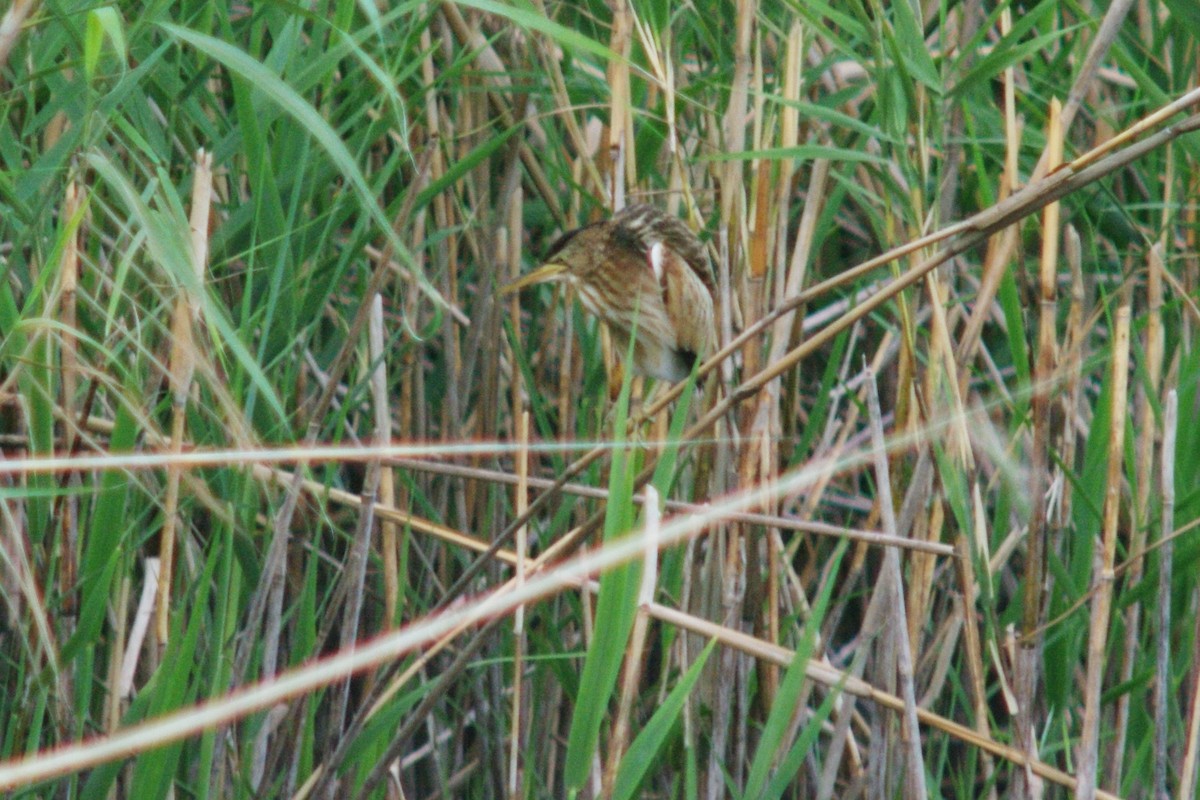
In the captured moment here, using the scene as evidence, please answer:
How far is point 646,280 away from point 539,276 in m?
0.15

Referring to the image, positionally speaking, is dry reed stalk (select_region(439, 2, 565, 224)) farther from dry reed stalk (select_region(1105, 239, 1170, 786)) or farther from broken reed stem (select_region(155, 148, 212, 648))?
dry reed stalk (select_region(1105, 239, 1170, 786))

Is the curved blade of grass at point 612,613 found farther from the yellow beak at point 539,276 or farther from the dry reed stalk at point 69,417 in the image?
the yellow beak at point 539,276

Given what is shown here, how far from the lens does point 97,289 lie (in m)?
1.57

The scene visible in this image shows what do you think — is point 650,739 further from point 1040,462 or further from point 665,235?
point 665,235

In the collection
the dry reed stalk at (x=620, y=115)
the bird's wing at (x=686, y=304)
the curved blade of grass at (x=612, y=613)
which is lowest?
the curved blade of grass at (x=612, y=613)

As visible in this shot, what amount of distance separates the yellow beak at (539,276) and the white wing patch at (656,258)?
12 centimetres

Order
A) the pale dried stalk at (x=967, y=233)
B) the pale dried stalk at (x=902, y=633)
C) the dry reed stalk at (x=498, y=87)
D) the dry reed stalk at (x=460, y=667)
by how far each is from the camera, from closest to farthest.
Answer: the pale dried stalk at (x=967, y=233) → the dry reed stalk at (x=460, y=667) → the pale dried stalk at (x=902, y=633) → the dry reed stalk at (x=498, y=87)

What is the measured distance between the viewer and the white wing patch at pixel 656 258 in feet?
6.46

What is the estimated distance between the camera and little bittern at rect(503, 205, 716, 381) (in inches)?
75.7

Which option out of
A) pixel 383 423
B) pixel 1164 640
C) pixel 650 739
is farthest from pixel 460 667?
pixel 1164 640

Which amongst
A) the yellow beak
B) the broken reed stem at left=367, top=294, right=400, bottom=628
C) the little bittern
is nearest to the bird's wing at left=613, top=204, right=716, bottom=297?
the little bittern

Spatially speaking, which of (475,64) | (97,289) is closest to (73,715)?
(97,289)

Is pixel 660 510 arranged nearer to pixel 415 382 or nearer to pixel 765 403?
pixel 765 403

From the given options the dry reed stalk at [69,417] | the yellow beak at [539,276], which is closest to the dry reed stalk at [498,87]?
the yellow beak at [539,276]
